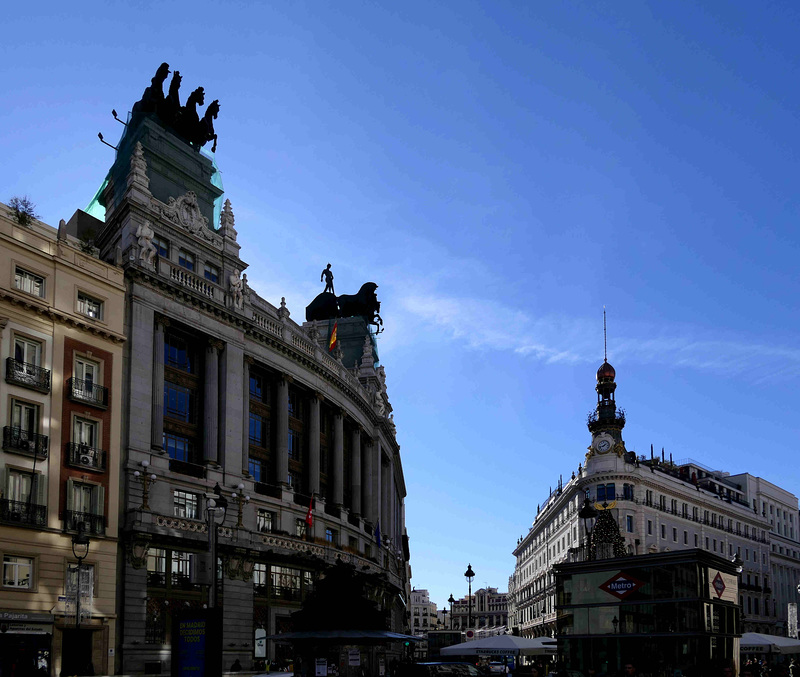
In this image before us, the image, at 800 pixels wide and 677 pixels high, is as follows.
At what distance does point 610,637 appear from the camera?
2823cm

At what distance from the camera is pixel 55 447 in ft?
155

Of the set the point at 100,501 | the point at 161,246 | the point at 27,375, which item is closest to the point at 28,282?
the point at 27,375

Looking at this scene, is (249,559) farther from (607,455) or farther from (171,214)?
(607,455)

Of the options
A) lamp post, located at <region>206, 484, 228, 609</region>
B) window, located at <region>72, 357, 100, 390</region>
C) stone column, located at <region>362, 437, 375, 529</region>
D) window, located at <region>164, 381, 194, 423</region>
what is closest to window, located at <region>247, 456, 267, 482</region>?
window, located at <region>164, 381, 194, 423</region>

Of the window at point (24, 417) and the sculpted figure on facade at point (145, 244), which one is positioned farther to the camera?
the sculpted figure on facade at point (145, 244)

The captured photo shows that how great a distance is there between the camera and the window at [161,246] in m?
59.0

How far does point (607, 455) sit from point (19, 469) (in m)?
81.7

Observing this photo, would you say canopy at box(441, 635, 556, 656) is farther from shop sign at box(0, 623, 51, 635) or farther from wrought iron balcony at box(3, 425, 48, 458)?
wrought iron balcony at box(3, 425, 48, 458)

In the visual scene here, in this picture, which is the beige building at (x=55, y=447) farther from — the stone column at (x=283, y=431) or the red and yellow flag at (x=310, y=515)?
the red and yellow flag at (x=310, y=515)

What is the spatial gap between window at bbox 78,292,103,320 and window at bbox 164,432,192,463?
370 inches

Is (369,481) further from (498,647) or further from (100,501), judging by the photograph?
(498,647)

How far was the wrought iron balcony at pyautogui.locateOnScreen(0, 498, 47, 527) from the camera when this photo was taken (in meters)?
43.8

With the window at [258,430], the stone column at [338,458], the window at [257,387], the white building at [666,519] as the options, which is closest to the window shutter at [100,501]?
the window at [258,430]

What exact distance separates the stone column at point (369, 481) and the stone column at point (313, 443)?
49.5 feet
